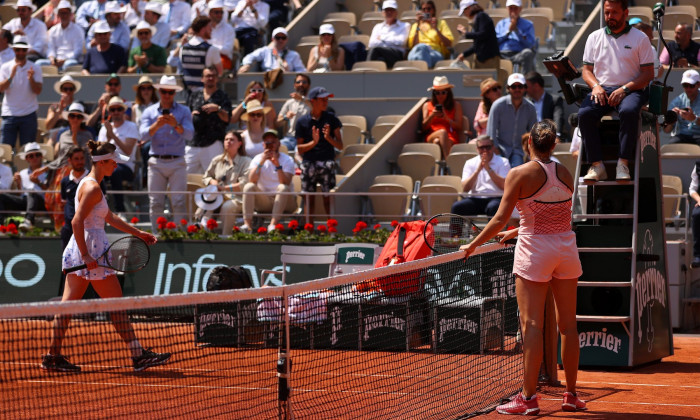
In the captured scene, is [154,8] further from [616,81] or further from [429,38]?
[616,81]

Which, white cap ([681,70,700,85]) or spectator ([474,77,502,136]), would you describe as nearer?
white cap ([681,70,700,85])

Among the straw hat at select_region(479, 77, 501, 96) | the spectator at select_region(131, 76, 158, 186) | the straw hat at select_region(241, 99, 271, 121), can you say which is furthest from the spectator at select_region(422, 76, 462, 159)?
the spectator at select_region(131, 76, 158, 186)

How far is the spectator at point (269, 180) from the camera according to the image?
14.5 metres

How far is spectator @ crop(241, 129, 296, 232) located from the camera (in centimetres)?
1446

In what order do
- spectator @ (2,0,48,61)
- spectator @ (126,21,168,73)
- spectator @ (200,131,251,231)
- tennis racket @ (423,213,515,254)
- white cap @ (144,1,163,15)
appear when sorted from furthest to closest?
spectator @ (2,0,48,61), white cap @ (144,1,163,15), spectator @ (126,21,168,73), spectator @ (200,131,251,231), tennis racket @ (423,213,515,254)

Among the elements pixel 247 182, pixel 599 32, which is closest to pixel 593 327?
pixel 599 32

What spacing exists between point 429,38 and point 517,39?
1.45m

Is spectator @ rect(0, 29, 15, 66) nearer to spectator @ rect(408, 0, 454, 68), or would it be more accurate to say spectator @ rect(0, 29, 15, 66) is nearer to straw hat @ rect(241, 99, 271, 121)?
straw hat @ rect(241, 99, 271, 121)

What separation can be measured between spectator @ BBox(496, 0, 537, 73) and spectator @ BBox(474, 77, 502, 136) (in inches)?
81.3

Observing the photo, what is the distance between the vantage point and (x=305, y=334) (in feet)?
36.6

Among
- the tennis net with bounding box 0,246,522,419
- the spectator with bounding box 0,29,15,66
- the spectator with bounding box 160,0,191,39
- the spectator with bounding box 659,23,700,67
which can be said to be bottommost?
the tennis net with bounding box 0,246,522,419

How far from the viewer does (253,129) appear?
51.6ft

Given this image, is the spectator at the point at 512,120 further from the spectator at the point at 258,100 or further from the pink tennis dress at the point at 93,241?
the pink tennis dress at the point at 93,241

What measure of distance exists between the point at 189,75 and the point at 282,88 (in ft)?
4.79
